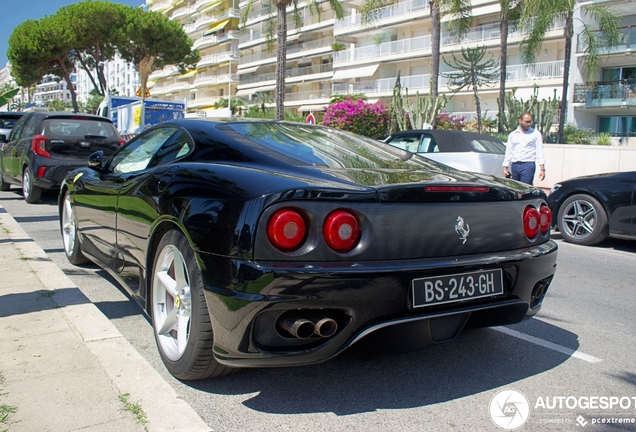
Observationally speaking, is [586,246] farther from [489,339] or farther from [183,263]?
[183,263]

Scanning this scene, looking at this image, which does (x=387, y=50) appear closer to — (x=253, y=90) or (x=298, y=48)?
(x=298, y=48)

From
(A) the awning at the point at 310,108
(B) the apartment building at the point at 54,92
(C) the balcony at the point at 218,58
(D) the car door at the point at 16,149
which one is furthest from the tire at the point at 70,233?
(B) the apartment building at the point at 54,92

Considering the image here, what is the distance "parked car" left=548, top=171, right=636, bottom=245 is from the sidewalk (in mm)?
6669

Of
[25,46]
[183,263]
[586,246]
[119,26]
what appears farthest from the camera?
[119,26]

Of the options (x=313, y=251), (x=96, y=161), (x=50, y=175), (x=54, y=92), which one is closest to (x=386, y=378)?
(x=313, y=251)

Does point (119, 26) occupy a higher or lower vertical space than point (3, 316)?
higher

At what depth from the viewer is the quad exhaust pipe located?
8.39ft

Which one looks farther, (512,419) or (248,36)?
(248,36)

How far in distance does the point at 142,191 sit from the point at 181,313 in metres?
0.88

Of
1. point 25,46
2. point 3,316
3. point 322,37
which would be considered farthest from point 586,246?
point 322,37

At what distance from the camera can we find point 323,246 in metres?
2.62

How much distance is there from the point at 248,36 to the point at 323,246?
74.2 metres

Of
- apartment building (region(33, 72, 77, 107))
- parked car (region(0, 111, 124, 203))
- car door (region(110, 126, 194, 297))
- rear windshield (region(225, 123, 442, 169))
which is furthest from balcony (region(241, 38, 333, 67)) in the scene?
apartment building (region(33, 72, 77, 107))

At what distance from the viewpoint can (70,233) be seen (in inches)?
219
